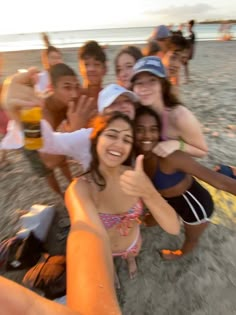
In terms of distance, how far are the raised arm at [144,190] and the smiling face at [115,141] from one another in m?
0.32

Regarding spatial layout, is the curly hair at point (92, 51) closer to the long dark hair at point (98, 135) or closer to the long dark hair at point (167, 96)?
the long dark hair at point (167, 96)

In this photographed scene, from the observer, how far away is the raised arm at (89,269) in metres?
0.89

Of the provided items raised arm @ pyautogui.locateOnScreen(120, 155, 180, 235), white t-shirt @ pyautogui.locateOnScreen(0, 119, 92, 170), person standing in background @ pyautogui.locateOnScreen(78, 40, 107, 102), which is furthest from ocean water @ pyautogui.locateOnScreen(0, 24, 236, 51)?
raised arm @ pyautogui.locateOnScreen(120, 155, 180, 235)

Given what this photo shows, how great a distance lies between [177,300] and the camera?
6.40 ft

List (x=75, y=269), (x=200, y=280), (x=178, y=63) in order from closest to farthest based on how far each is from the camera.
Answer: (x=75, y=269) < (x=200, y=280) < (x=178, y=63)

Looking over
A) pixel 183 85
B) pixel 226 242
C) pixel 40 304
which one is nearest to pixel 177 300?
pixel 226 242

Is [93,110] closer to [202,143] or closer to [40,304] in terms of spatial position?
[202,143]

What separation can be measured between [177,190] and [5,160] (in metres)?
2.86

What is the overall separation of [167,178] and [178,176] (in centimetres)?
7

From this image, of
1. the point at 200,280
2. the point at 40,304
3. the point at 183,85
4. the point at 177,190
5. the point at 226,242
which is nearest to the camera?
the point at 40,304

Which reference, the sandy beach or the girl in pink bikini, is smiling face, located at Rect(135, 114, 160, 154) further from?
the sandy beach

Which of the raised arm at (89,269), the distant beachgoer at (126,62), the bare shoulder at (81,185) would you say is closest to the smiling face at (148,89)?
the bare shoulder at (81,185)

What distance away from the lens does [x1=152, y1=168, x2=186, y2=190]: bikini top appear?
1.86 metres

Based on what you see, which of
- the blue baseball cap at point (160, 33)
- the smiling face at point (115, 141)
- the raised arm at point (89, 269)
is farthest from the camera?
the blue baseball cap at point (160, 33)
